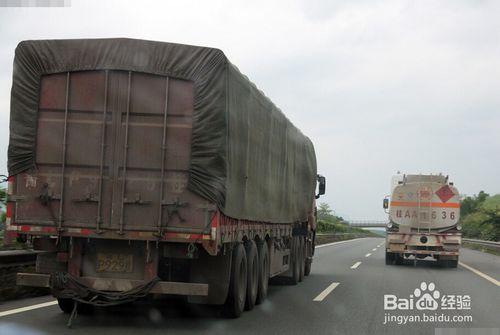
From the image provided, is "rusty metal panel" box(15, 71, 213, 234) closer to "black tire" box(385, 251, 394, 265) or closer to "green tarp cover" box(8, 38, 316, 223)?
"green tarp cover" box(8, 38, 316, 223)

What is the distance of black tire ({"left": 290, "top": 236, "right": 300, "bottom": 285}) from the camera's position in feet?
48.7

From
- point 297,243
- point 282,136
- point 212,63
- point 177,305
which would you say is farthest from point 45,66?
point 297,243

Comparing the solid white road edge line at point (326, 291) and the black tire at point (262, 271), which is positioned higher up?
the black tire at point (262, 271)

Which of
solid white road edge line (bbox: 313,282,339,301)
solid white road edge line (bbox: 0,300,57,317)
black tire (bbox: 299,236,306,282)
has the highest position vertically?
black tire (bbox: 299,236,306,282)

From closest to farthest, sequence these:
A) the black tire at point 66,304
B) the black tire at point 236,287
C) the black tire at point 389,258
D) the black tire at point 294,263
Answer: the black tire at point 66,304
the black tire at point 236,287
the black tire at point 294,263
the black tire at point 389,258

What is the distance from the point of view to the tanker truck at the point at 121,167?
824 cm

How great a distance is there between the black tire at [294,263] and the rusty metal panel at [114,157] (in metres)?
7.03

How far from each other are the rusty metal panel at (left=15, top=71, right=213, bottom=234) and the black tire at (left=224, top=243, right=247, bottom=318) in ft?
4.44

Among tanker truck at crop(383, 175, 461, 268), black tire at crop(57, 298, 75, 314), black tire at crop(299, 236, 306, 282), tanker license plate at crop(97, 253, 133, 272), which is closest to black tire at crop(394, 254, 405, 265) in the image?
tanker truck at crop(383, 175, 461, 268)

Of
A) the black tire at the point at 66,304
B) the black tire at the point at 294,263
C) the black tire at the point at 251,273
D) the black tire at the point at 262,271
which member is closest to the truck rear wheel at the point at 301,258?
the black tire at the point at 294,263

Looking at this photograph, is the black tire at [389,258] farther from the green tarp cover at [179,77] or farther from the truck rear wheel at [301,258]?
the green tarp cover at [179,77]

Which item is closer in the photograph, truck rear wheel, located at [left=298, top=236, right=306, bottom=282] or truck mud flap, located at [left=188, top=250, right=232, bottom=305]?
truck mud flap, located at [left=188, top=250, right=232, bottom=305]

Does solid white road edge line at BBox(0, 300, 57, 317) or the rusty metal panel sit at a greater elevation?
the rusty metal panel

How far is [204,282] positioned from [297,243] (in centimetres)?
719
